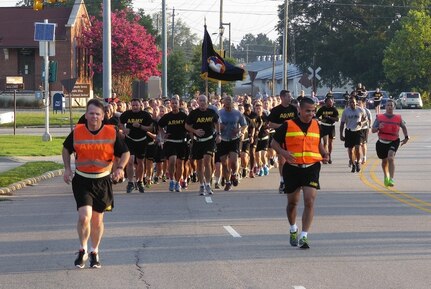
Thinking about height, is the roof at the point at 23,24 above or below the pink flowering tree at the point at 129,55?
above

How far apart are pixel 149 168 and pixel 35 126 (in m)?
32.7

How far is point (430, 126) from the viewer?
5631cm

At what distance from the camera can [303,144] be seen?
13719 millimetres

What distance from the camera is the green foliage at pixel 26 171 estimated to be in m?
24.5

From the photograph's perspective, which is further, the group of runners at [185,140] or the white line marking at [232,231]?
the group of runners at [185,140]

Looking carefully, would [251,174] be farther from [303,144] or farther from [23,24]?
[23,24]

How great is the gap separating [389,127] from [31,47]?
55.3m

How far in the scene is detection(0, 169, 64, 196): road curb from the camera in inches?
896

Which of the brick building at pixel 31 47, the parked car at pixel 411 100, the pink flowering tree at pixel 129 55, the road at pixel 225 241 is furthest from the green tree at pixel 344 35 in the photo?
the road at pixel 225 241

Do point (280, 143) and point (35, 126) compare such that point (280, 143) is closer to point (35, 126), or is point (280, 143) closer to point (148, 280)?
point (148, 280)

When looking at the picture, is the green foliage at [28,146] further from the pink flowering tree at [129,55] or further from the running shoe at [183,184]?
the pink flowering tree at [129,55]

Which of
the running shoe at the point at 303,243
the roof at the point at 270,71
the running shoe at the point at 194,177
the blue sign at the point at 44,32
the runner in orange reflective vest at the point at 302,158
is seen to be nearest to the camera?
the running shoe at the point at 303,243

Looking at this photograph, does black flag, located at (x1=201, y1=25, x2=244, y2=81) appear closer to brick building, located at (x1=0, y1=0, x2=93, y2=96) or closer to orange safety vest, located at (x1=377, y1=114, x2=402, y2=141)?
orange safety vest, located at (x1=377, y1=114, x2=402, y2=141)

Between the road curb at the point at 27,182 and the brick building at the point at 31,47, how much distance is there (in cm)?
4774
